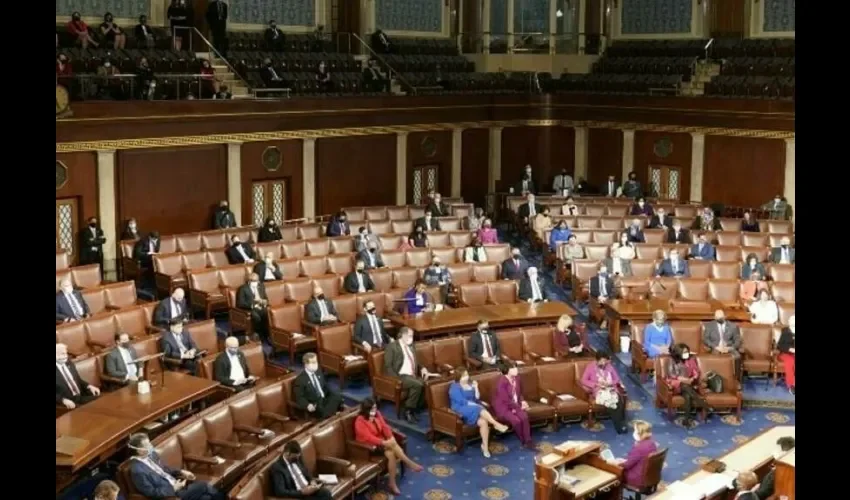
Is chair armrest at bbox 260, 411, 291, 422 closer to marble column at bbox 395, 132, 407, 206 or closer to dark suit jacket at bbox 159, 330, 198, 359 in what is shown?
dark suit jacket at bbox 159, 330, 198, 359

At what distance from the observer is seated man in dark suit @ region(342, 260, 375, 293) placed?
1566 centimetres

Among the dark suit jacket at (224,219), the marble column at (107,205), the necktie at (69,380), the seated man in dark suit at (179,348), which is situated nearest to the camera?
the necktie at (69,380)

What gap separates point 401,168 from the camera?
24.9 m

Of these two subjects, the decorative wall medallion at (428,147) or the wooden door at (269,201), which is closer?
the wooden door at (269,201)

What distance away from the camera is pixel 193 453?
31.5 ft

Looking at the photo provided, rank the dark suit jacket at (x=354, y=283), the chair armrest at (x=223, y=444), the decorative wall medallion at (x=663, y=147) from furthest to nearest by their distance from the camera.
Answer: the decorative wall medallion at (x=663, y=147), the dark suit jacket at (x=354, y=283), the chair armrest at (x=223, y=444)

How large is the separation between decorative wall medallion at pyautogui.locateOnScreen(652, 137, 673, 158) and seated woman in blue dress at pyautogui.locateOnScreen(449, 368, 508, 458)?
15.7m

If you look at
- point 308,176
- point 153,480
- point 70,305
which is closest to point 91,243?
point 70,305

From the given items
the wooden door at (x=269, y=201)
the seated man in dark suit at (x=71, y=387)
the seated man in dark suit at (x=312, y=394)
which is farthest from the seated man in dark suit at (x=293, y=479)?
the wooden door at (x=269, y=201)

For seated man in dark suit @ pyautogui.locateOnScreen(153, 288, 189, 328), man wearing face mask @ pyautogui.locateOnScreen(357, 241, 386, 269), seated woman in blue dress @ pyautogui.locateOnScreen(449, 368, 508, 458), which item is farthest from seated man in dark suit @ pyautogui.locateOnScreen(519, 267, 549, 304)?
seated man in dark suit @ pyautogui.locateOnScreen(153, 288, 189, 328)

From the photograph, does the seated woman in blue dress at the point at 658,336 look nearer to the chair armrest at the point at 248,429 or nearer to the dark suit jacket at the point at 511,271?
the dark suit jacket at the point at 511,271

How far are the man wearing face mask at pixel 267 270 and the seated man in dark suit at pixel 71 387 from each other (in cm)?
488

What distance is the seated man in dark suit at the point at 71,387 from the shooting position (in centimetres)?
1075
